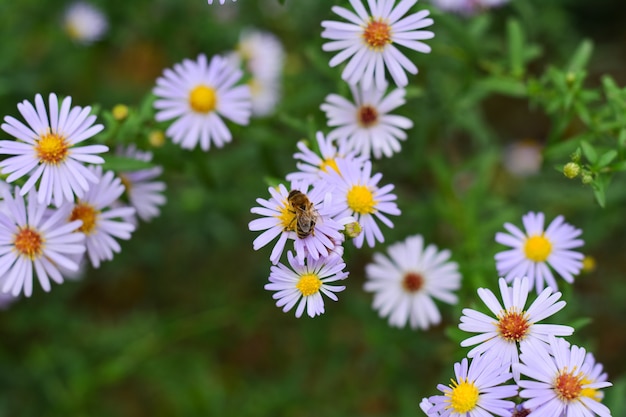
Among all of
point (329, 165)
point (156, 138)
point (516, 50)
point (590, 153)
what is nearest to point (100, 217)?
point (156, 138)

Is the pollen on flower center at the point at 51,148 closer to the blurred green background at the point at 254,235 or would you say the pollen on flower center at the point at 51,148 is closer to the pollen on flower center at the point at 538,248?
the blurred green background at the point at 254,235

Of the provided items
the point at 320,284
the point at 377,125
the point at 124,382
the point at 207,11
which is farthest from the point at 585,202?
the point at 124,382

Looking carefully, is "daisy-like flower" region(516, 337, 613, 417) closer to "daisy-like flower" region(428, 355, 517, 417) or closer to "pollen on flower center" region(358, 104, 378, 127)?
"daisy-like flower" region(428, 355, 517, 417)

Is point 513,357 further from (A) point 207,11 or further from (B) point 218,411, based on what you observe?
(A) point 207,11

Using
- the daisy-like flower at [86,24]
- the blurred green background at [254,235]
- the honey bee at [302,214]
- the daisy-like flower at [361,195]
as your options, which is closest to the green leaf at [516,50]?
the blurred green background at [254,235]

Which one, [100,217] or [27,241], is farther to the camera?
[100,217]

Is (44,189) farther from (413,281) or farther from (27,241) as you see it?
(413,281)

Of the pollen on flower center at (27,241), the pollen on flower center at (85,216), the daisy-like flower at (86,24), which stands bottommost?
the pollen on flower center at (27,241)
